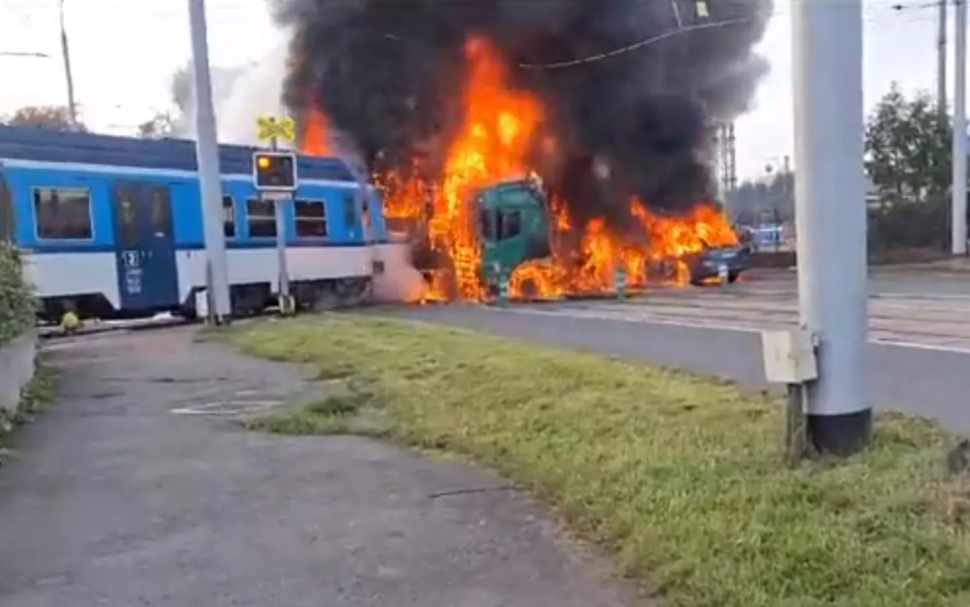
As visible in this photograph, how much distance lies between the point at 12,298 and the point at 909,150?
3662cm

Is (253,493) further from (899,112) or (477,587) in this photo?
(899,112)

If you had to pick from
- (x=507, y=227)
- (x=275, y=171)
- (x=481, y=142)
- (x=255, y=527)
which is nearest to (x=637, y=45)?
(x=481, y=142)

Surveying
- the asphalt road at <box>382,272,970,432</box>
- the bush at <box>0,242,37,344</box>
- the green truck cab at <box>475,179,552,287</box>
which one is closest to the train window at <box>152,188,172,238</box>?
the asphalt road at <box>382,272,970,432</box>


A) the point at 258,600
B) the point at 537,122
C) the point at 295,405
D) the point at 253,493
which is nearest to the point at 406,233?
the point at 537,122

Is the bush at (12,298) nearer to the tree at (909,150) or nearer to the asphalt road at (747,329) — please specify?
the asphalt road at (747,329)

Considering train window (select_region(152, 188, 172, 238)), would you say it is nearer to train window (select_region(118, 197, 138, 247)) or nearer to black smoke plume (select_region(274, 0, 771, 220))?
train window (select_region(118, 197, 138, 247))

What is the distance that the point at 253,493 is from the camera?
6.61 meters

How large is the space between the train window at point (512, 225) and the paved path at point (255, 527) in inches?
765

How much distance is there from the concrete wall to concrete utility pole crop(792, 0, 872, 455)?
5898mm

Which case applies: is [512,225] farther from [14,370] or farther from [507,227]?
[14,370]

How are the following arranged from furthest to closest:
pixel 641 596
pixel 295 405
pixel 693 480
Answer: pixel 295 405, pixel 693 480, pixel 641 596

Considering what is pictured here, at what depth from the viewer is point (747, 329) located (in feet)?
49.3

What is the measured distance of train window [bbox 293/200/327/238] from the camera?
24.1 metres

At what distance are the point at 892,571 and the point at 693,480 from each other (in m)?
1.60
